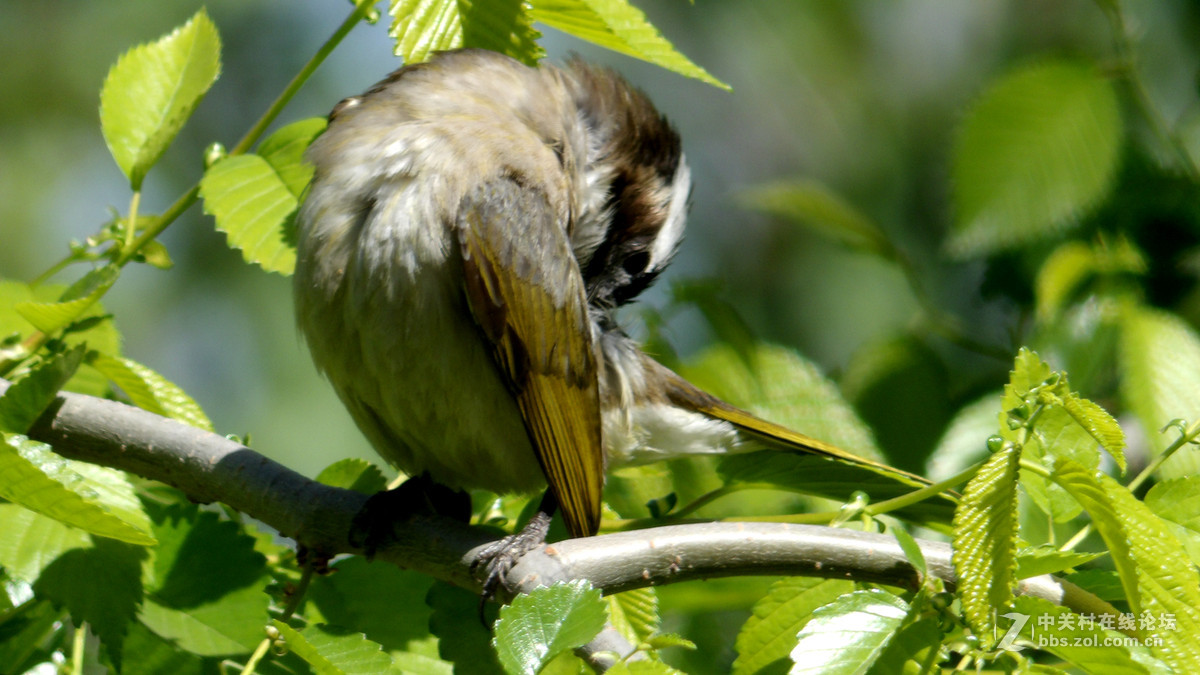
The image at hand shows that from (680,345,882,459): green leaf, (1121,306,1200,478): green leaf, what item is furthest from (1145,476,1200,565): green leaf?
(680,345,882,459): green leaf

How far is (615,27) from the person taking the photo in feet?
7.04

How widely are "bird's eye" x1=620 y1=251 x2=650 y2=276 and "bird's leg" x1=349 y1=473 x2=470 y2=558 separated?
2.84 ft

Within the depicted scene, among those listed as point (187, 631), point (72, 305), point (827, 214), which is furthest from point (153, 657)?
point (827, 214)

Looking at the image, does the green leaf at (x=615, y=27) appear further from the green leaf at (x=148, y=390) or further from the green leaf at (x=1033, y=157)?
the green leaf at (x=1033, y=157)

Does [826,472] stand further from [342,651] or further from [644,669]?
[342,651]

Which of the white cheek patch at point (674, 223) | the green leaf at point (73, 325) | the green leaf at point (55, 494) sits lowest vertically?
the green leaf at point (55, 494)

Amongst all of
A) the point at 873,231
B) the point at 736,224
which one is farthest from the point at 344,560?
the point at 736,224

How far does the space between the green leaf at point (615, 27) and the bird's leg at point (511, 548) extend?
944mm

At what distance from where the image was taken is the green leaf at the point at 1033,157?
9.83 ft

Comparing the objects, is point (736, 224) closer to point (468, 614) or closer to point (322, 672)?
point (468, 614)

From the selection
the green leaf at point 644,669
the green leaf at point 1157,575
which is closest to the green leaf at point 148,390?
the green leaf at point 644,669

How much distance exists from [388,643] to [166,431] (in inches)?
22.7

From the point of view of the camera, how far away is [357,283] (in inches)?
88.0

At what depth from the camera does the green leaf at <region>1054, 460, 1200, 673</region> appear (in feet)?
4.74
